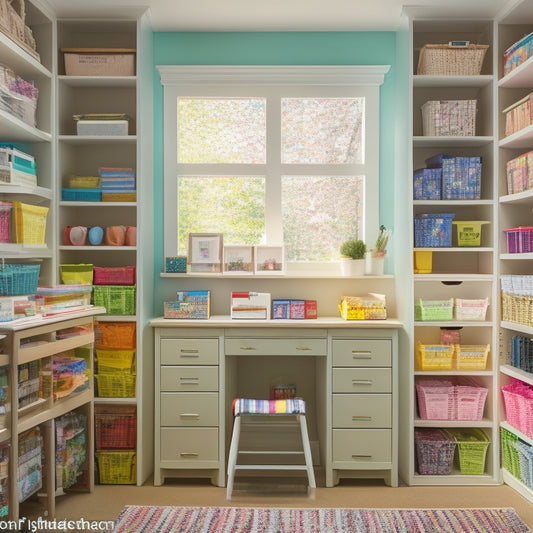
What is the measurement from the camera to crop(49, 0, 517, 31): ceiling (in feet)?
11.7

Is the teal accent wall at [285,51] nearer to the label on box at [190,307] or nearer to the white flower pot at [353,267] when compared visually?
the white flower pot at [353,267]

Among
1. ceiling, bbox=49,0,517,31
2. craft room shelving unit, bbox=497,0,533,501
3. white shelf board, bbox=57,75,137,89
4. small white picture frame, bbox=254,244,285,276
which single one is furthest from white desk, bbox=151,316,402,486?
ceiling, bbox=49,0,517,31

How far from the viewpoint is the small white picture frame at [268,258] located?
4.00 metres

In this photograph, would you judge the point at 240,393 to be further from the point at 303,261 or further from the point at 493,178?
the point at 493,178

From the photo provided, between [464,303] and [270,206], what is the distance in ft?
4.70

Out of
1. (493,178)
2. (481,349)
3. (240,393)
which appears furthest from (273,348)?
(493,178)

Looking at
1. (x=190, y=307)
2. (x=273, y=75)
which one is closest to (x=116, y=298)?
(x=190, y=307)

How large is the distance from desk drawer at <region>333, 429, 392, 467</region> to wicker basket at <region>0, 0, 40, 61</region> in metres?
2.86

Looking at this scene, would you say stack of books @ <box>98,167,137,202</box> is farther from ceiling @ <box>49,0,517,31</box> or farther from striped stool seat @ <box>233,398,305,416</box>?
striped stool seat @ <box>233,398,305,416</box>

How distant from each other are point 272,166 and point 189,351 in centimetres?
140

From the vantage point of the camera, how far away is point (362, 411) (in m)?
3.63

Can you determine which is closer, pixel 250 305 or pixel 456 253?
pixel 250 305

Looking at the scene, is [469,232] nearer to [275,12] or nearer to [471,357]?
[471,357]

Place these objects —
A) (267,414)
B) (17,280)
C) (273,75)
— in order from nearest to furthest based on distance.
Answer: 1. (17,280)
2. (267,414)
3. (273,75)
